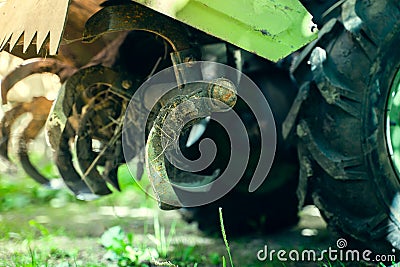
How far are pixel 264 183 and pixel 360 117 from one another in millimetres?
733

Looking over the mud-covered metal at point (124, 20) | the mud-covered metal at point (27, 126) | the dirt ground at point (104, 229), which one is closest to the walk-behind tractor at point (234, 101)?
the mud-covered metal at point (124, 20)

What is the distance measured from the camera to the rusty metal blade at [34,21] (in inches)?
55.7

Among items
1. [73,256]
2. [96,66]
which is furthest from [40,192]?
[96,66]

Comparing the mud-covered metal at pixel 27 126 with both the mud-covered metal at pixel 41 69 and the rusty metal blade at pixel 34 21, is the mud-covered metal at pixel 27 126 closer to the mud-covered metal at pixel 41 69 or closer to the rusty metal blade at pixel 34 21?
the mud-covered metal at pixel 41 69

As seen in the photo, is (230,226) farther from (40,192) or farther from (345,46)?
(40,192)

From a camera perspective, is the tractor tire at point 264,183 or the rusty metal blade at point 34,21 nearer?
the rusty metal blade at point 34,21

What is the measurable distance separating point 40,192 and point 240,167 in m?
2.34

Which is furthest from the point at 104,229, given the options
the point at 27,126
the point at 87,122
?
the point at 87,122

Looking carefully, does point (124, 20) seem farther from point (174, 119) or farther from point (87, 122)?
point (87, 122)

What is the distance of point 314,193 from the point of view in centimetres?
195

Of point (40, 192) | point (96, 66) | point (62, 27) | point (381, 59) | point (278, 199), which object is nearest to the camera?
point (62, 27)

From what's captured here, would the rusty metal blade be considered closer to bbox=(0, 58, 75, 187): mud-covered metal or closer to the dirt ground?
the dirt ground

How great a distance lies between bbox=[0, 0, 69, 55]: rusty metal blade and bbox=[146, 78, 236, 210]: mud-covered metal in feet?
1.24

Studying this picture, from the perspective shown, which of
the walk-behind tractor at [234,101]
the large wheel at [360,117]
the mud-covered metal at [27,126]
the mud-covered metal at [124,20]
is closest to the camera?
the walk-behind tractor at [234,101]
